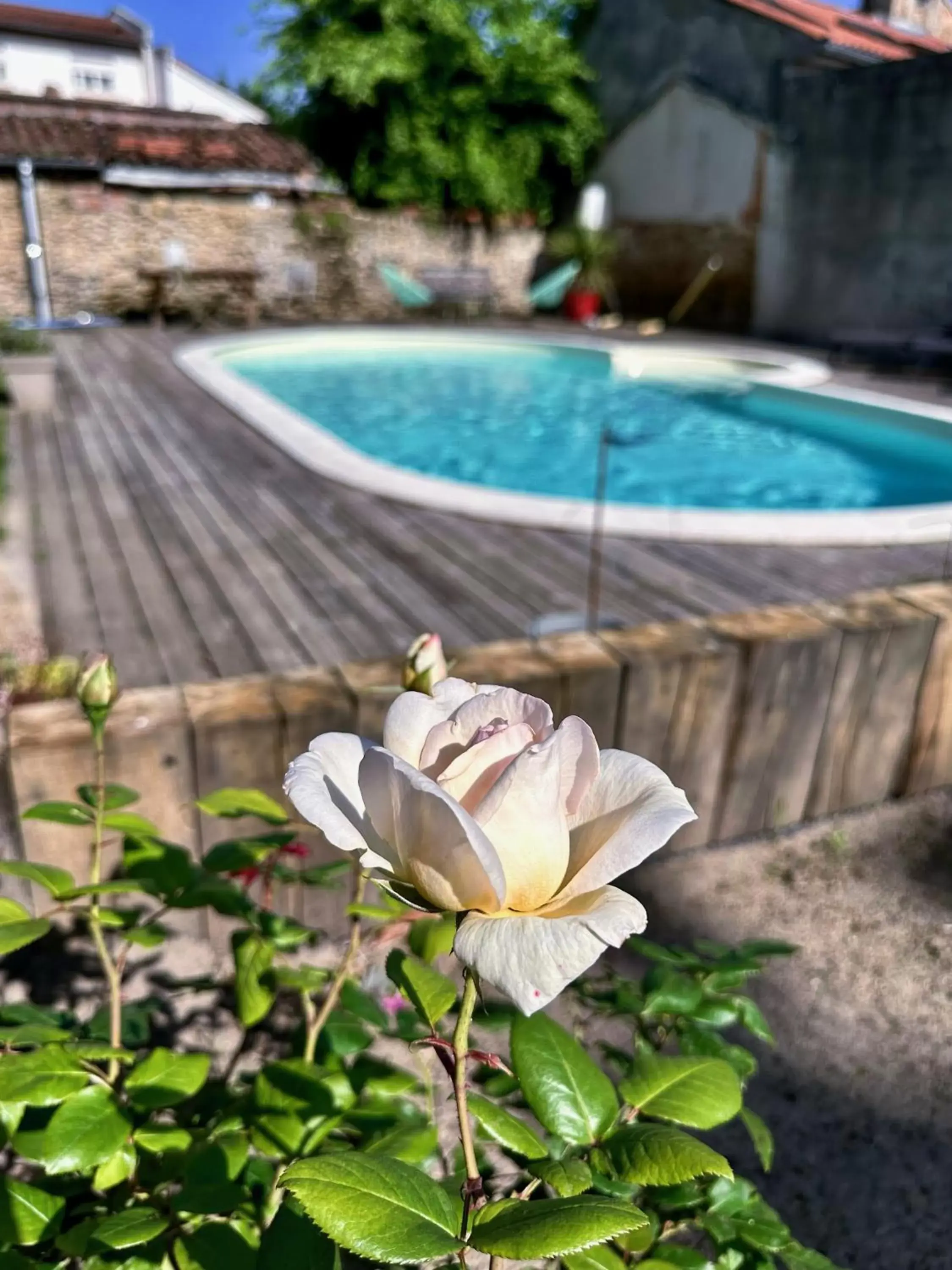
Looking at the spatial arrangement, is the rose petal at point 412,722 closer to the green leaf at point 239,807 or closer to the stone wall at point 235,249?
the green leaf at point 239,807

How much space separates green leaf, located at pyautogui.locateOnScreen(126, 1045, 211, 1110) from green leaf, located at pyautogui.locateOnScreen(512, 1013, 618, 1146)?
0.35 meters

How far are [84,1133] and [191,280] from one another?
1275 centimetres

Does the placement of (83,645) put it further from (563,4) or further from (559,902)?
(563,4)

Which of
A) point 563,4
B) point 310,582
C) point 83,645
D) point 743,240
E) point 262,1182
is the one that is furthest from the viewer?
point 563,4

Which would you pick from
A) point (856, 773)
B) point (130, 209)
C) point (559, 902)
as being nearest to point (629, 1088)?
point (559, 902)

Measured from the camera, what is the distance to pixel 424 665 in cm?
83

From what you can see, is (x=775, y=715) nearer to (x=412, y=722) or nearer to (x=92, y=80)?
(x=412, y=722)

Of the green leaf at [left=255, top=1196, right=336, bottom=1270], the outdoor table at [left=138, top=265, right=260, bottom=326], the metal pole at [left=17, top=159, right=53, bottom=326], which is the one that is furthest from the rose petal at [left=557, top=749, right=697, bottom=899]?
the metal pole at [left=17, top=159, right=53, bottom=326]

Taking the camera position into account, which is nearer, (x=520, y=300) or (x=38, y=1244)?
(x=38, y=1244)

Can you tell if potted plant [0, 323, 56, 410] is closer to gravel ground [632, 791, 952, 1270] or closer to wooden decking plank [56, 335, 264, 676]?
wooden decking plank [56, 335, 264, 676]

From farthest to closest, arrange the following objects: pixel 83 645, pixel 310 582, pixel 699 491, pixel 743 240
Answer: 1. pixel 743 240
2. pixel 699 491
3. pixel 310 582
4. pixel 83 645

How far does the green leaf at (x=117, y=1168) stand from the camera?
2.93 ft

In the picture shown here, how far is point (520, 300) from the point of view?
1455cm

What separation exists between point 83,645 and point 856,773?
82.9 inches
